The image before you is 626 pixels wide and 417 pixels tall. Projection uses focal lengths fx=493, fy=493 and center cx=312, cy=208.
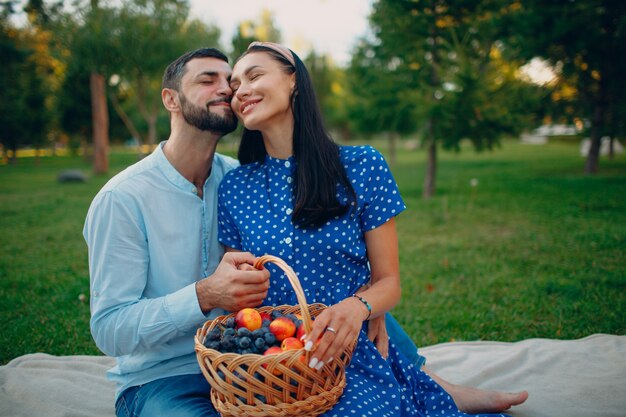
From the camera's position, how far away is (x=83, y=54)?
63.6 ft

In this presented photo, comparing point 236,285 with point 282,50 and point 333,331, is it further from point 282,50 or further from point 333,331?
point 282,50

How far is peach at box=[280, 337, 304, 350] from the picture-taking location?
192 centimetres

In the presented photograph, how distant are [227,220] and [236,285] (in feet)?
2.21

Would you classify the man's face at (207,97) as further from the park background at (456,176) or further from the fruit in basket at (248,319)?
the park background at (456,176)

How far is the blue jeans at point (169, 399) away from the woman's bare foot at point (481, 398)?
4.46ft

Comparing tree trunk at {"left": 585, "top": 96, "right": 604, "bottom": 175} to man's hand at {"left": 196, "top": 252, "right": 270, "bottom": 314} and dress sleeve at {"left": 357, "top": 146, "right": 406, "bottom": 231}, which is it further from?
man's hand at {"left": 196, "top": 252, "right": 270, "bottom": 314}

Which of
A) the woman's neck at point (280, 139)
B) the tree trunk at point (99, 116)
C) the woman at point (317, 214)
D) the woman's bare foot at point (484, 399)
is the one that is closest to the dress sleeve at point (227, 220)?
the woman at point (317, 214)

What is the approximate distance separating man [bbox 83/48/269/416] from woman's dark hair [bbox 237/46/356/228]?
39cm

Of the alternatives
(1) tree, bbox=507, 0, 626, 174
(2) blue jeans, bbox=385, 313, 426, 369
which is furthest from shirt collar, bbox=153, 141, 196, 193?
(1) tree, bbox=507, 0, 626, 174

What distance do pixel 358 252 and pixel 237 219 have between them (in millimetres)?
677

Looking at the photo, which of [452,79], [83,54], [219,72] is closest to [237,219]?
[219,72]

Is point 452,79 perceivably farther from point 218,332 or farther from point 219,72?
point 218,332

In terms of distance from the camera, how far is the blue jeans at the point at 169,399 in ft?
7.38

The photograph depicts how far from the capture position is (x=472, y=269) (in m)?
6.38
